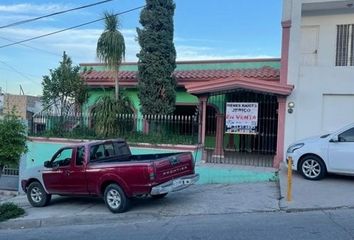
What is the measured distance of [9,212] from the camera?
11.5m

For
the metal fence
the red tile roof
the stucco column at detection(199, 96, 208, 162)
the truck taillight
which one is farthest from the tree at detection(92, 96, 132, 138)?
the truck taillight

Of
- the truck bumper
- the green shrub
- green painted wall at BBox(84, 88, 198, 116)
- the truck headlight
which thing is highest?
green painted wall at BBox(84, 88, 198, 116)

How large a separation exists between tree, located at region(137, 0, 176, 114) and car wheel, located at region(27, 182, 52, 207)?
5231 millimetres

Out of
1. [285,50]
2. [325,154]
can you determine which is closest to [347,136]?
[325,154]

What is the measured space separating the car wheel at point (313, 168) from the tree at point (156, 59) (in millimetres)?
5671

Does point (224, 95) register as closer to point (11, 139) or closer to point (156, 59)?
point (156, 59)

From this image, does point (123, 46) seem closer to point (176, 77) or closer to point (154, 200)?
point (176, 77)

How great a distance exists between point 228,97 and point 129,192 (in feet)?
24.5

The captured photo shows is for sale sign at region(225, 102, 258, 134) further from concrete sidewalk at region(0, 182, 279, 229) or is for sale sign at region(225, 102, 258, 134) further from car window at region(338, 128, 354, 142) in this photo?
car window at region(338, 128, 354, 142)

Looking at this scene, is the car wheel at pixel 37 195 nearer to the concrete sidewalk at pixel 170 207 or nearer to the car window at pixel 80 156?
the concrete sidewalk at pixel 170 207

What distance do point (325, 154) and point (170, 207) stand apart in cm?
471

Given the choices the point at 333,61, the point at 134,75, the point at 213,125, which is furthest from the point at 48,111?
the point at 333,61

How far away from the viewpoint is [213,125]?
1741 cm

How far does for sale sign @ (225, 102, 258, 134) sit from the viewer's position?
50.2 ft
